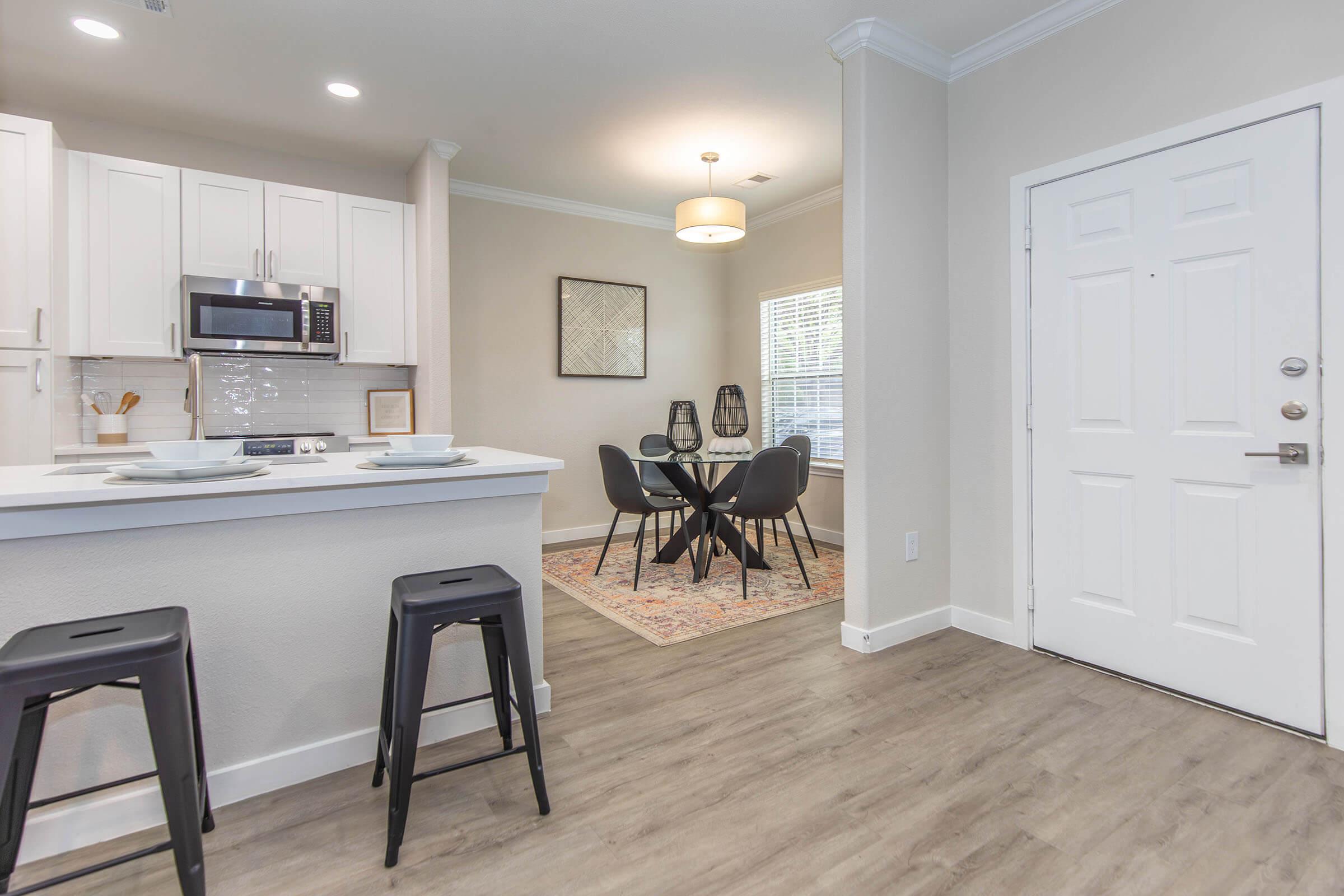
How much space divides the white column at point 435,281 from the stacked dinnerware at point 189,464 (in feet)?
7.34

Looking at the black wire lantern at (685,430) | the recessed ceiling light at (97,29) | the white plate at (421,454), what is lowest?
the white plate at (421,454)

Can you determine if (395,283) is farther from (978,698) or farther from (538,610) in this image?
(978,698)

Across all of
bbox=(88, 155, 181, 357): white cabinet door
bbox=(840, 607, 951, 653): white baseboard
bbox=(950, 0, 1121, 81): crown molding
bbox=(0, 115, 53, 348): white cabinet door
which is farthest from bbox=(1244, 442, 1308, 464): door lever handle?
bbox=(0, 115, 53, 348): white cabinet door

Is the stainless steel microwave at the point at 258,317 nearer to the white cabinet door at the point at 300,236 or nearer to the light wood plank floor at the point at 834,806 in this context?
the white cabinet door at the point at 300,236

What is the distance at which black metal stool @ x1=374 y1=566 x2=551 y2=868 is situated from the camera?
153 cm

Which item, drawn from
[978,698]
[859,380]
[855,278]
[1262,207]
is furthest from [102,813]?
[1262,207]

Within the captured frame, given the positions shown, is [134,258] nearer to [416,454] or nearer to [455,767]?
[416,454]

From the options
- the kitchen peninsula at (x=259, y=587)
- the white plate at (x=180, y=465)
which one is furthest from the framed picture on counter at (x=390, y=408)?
the white plate at (x=180, y=465)

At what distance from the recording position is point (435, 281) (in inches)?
158

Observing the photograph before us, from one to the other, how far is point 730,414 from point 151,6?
3364 mm

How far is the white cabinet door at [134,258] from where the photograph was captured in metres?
3.33

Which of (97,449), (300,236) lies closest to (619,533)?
(300,236)

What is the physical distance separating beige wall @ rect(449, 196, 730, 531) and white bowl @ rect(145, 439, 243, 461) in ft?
9.58

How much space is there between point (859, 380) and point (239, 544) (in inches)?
91.4
